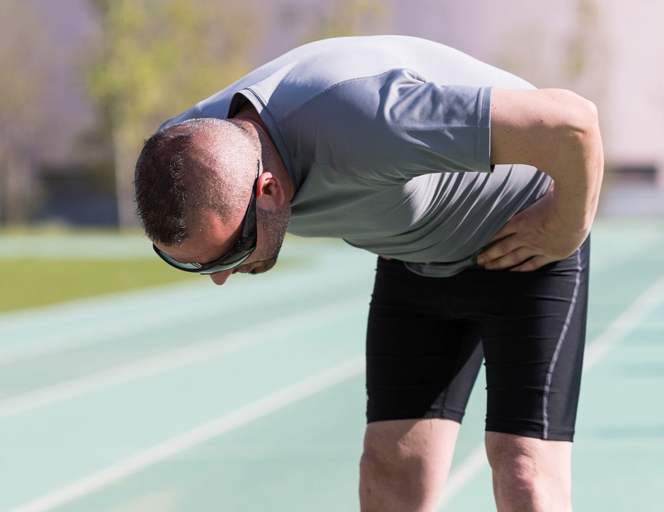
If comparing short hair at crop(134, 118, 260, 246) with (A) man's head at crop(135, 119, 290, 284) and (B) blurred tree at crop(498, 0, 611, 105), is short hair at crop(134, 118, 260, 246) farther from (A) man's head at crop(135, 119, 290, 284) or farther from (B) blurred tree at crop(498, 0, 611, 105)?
(B) blurred tree at crop(498, 0, 611, 105)

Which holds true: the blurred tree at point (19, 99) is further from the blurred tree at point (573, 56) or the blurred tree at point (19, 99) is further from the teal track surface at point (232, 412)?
the teal track surface at point (232, 412)

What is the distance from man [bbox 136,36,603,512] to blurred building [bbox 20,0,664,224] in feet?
104

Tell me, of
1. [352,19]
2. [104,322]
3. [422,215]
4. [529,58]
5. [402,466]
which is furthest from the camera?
[529,58]

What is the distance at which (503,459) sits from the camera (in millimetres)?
2342

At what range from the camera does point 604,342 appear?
7387mm

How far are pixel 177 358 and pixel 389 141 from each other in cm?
541

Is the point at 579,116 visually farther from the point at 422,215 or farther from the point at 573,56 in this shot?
the point at 573,56

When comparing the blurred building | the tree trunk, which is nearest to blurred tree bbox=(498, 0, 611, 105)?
the blurred building

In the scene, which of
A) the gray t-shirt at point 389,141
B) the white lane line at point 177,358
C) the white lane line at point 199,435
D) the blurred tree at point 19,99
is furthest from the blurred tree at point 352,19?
the gray t-shirt at point 389,141

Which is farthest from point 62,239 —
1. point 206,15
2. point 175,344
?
point 175,344

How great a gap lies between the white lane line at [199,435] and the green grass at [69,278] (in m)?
5.57

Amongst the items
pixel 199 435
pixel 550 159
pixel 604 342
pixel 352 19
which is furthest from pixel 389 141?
pixel 352 19

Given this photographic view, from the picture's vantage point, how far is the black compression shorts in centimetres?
237

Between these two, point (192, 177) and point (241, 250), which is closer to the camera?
point (192, 177)
